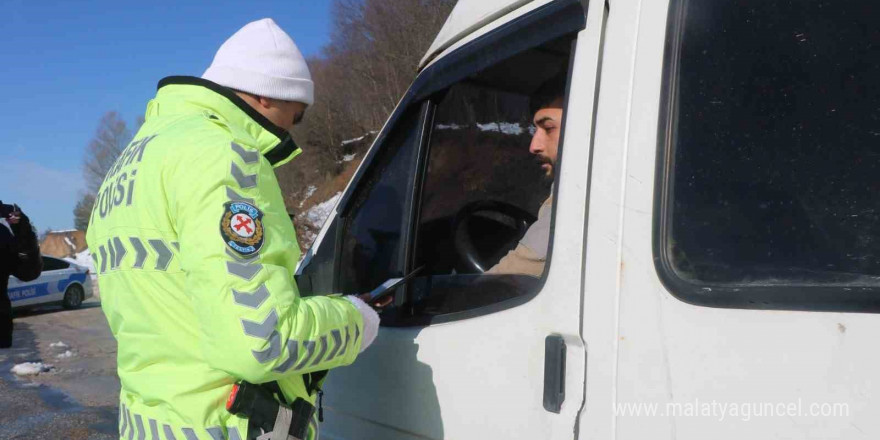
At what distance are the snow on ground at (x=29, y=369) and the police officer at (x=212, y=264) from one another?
24.6 feet

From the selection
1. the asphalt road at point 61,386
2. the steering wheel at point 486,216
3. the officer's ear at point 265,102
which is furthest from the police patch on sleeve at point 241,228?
the asphalt road at point 61,386

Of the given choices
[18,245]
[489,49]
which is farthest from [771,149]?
[18,245]

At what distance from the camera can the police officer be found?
4.41 feet

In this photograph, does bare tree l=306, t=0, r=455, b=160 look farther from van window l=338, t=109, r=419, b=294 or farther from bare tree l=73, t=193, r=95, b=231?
bare tree l=73, t=193, r=95, b=231

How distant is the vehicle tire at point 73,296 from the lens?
49.7ft

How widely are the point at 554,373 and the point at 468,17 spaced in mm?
1023

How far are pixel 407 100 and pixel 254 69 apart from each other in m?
0.52

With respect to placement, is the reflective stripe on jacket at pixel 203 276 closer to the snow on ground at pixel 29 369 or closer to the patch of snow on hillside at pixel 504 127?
the patch of snow on hillside at pixel 504 127

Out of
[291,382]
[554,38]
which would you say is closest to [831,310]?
[554,38]

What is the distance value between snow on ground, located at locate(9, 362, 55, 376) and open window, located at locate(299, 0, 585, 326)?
7.29 m

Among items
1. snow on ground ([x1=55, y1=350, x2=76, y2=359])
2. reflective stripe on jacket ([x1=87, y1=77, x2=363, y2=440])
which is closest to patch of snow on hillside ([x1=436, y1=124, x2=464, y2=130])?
reflective stripe on jacket ([x1=87, y1=77, x2=363, y2=440])

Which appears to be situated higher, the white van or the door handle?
the white van

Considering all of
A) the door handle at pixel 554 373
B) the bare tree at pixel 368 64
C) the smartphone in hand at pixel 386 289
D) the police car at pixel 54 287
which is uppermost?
the bare tree at pixel 368 64

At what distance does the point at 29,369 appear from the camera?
7.93 meters
